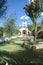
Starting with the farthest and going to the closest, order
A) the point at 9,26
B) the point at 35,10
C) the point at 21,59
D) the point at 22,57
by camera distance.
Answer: the point at 9,26
the point at 35,10
the point at 22,57
the point at 21,59

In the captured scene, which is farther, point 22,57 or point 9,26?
point 9,26

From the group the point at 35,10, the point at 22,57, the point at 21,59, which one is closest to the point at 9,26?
the point at 35,10

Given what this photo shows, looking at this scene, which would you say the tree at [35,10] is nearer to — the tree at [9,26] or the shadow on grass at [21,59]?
the shadow on grass at [21,59]

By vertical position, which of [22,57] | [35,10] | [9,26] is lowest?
[22,57]

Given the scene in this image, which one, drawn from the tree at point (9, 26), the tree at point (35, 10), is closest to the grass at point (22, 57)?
the tree at point (35, 10)

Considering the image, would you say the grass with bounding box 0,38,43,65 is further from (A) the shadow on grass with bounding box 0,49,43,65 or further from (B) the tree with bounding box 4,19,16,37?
(B) the tree with bounding box 4,19,16,37

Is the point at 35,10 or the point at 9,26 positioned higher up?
the point at 35,10

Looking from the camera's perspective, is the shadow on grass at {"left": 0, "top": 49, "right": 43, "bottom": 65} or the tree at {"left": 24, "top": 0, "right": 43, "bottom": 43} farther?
the tree at {"left": 24, "top": 0, "right": 43, "bottom": 43}

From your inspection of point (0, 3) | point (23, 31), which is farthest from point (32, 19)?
point (23, 31)

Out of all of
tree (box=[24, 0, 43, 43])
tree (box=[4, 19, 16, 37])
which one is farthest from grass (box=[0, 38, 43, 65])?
tree (box=[4, 19, 16, 37])

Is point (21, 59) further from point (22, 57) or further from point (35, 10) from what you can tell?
point (35, 10)

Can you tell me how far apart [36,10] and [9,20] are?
19.1m

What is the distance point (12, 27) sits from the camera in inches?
1954

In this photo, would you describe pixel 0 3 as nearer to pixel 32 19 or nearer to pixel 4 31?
pixel 32 19
